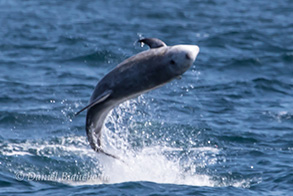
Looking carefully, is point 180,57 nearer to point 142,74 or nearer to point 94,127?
point 142,74

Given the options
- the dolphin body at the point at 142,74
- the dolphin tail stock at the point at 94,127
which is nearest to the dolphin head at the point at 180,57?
the dolphin body at the point at 142,74

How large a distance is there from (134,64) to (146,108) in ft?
25.6

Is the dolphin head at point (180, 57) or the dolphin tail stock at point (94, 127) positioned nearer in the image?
the dolphin head at point (180, 57)

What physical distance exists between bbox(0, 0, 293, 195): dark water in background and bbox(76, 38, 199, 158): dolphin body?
6.36ft

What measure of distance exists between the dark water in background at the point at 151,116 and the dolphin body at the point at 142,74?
1.94m

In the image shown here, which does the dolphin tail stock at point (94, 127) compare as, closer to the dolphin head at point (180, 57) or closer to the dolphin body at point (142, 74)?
the dolphin body at point (142, 74)

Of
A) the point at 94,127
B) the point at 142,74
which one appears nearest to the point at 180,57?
the point at 142,74

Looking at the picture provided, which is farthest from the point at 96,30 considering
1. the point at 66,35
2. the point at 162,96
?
the point at 162,96

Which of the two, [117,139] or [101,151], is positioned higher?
[101,151]

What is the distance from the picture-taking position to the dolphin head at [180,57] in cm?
1074

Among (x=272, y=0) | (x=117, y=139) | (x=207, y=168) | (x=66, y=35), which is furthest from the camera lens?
(x=272, y=0)

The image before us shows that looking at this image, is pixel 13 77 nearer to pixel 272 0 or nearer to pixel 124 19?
pixel 124 19

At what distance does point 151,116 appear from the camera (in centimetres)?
1847

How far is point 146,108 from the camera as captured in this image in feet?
63.0
